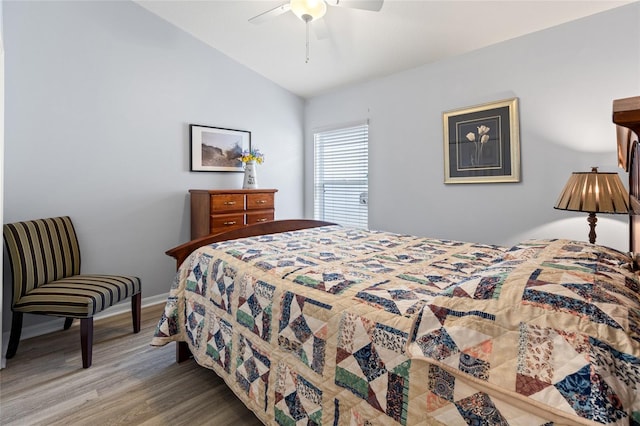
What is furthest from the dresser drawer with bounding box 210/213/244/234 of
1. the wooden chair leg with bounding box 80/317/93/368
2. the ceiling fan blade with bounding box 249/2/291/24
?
the ceiling fan blade with bounding box 249/2/291/24

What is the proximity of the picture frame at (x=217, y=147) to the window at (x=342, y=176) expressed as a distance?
1089mm

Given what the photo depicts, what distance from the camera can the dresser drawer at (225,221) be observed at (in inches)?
130

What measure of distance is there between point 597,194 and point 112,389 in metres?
3.19

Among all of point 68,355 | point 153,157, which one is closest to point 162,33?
point 153,157

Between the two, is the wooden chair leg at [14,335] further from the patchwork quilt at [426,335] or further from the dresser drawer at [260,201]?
the dresser drawer at [260,201]

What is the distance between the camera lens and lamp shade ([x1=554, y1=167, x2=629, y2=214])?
6.51ft

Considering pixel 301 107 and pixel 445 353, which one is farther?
pixel 301 107

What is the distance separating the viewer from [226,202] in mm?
3395

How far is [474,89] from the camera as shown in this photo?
3.06 metres

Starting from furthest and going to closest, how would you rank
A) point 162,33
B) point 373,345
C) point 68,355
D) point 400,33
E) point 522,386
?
1. point 162,33
2. point 400,33
3. point 68,355
4. point 373,345
5. point 522,386

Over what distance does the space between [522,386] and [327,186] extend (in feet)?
12.8

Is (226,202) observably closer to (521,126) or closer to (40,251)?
(40,251)

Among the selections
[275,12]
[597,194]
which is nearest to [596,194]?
[597,194]

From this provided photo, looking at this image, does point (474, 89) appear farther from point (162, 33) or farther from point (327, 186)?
point (162, 33)
